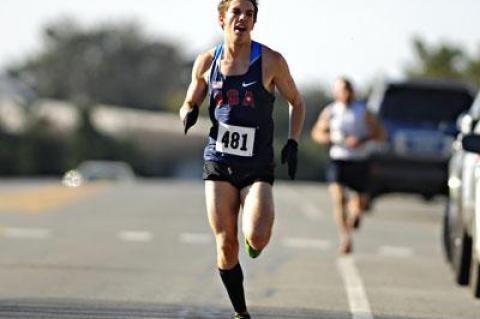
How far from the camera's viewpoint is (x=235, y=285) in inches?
375

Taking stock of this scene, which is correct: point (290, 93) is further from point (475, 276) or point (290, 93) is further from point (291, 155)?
point (475, 276)

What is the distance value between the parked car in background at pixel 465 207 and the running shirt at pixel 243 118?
2.47 m

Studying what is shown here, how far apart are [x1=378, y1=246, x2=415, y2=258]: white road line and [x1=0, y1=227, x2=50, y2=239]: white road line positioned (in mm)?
4173

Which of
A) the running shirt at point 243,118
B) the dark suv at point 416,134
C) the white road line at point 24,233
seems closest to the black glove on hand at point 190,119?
the running shirt at point 243,118

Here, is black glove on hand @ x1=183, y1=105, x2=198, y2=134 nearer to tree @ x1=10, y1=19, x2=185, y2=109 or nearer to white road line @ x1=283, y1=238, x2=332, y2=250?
white road line @ x1=283, y1=238, x2=332, y2=250

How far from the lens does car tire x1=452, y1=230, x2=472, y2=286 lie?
12992 millimetres

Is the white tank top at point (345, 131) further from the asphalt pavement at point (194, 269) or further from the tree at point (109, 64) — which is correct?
the tree at point (109, 64)

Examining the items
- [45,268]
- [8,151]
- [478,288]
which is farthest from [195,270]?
[8,151]

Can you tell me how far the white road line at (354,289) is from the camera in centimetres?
1084

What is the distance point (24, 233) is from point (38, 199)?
417 inches

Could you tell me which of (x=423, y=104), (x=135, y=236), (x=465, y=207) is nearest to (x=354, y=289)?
(x=465, y=207)

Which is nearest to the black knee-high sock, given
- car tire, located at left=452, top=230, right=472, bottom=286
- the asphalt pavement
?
the asphalt pavement

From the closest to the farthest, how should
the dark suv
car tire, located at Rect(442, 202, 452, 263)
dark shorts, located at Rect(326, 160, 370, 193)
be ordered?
1. car tire, located at Rect(442, 202, 452, 263)
2. dark shorts, located at Rect(326, 160, 370, 193)
3. the dark suv

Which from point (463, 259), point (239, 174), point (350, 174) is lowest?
point (463, 259)
